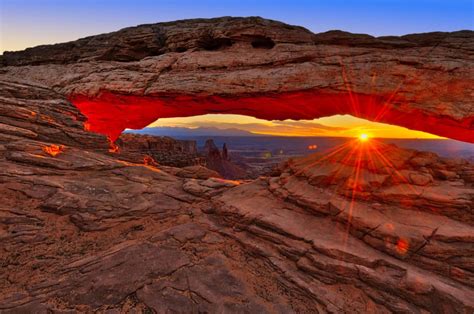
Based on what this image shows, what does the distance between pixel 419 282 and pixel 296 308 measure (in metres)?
3.00

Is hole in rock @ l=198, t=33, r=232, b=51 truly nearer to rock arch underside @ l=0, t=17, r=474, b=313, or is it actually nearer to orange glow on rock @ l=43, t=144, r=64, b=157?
rock arch underside @ l=0, t=17, r=474, b=313

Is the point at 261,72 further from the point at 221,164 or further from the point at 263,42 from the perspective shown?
the point at 221,164

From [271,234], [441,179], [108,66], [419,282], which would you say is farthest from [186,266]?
[108,66]

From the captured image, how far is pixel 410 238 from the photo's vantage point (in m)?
6.99

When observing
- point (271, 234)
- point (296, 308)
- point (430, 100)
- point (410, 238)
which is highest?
point (430, 100)

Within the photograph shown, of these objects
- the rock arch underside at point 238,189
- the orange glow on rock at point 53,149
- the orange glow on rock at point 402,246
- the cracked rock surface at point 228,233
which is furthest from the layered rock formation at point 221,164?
the orange glow on rock at point 402,246

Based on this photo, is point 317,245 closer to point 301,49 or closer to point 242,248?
point 242,248

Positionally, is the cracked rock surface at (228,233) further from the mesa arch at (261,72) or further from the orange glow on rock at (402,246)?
the mesa arch at (261,72)

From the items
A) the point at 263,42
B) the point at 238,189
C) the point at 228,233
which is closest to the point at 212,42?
the point at 263,42

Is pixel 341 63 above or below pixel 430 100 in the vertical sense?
Result: above

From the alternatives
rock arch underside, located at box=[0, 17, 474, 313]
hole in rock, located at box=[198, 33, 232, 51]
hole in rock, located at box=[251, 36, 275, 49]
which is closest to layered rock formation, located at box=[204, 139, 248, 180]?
rock arch underside, located at box=[0, 17, 474, 313]

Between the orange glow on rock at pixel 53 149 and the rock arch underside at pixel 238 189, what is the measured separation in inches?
3.3

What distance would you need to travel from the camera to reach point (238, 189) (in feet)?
36.5

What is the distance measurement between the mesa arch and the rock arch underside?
0.08 metres
